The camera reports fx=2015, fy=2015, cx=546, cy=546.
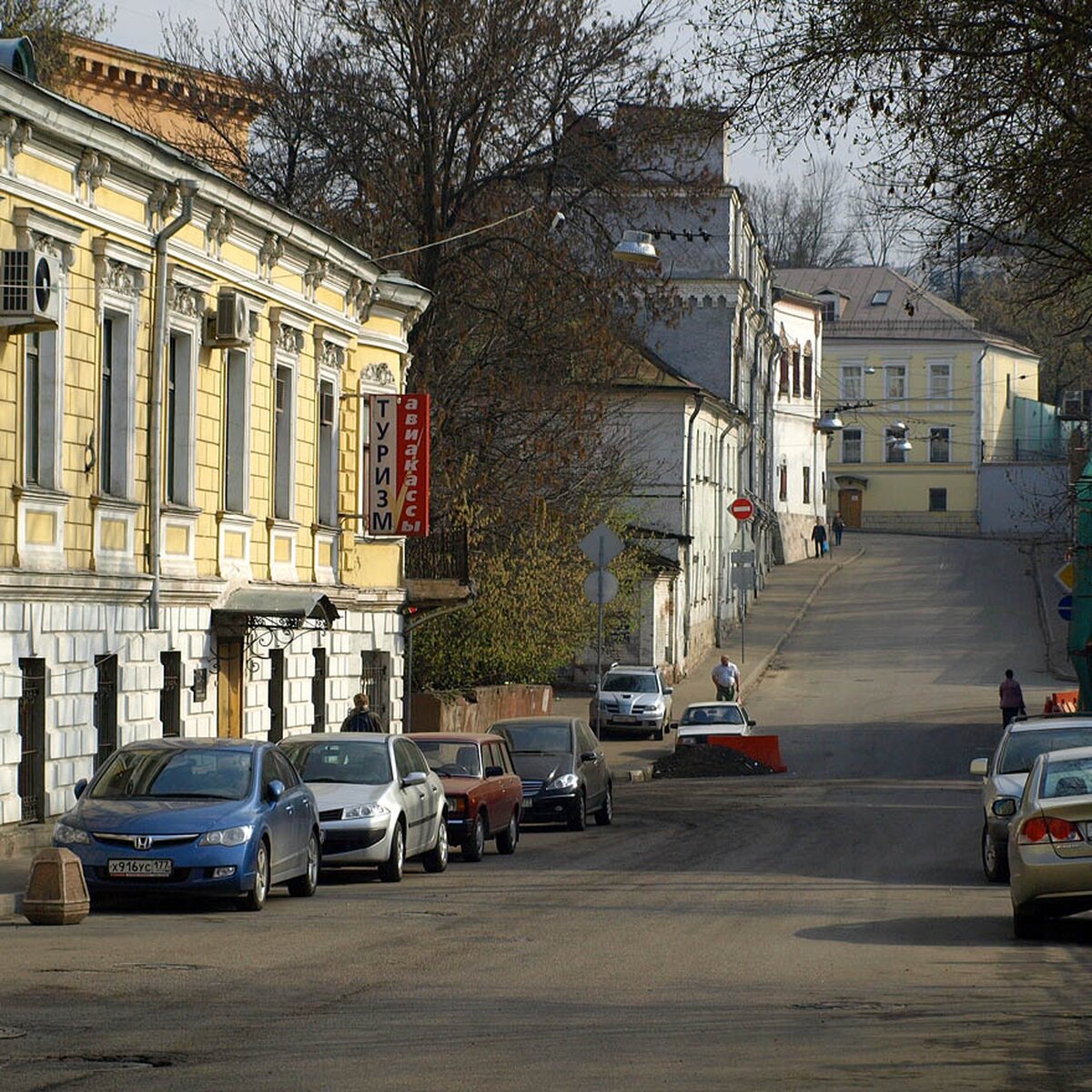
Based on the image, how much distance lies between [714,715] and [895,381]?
68.2 metres

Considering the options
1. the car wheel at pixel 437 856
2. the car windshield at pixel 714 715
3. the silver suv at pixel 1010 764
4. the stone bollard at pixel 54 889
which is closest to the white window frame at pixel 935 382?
the car windshield at pixel 714 715

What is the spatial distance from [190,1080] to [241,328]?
729 inches

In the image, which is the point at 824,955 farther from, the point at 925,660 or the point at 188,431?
the point at 925,660

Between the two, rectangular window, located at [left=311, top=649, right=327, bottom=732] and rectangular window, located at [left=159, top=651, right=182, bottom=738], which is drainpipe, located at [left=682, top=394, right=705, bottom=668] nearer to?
rectangular window, located at [left=311, top=649, right=327, bottom=732]

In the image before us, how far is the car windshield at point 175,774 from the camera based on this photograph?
16.9 meters

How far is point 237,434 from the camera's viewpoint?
28.0m

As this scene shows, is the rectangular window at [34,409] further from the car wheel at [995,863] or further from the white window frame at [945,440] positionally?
the white window frame at [945,440]

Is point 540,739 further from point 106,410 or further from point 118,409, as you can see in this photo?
point 106,410

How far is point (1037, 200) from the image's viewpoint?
1650 cm

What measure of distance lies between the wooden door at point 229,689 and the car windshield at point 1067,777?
47.1ft

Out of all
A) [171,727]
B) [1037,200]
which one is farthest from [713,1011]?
[171,727]

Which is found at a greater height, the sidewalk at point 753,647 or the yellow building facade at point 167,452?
the yellow building facade at point 167,452

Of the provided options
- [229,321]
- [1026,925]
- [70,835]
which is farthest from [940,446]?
[1026,925]

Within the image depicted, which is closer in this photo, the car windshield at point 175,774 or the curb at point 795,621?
the car windshield at point 175,774
